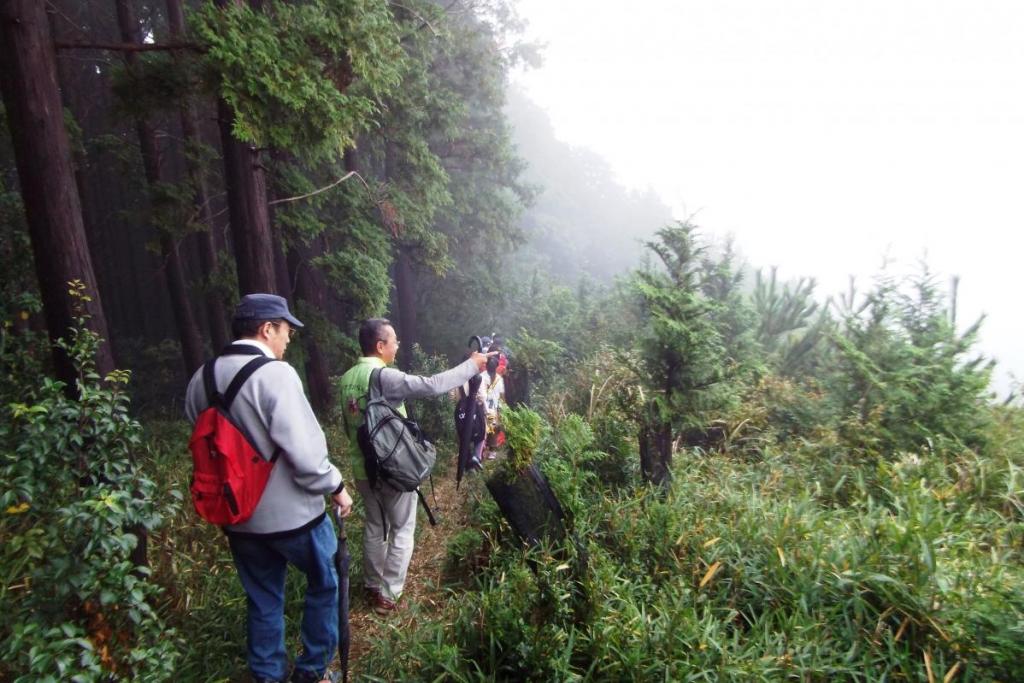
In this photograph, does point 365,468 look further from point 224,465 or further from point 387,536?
point 224,465

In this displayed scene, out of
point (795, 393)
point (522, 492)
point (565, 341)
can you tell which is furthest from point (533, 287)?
point (522, 492)

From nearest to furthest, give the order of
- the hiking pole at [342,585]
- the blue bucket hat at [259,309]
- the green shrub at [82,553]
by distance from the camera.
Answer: the green shrub at [82,553] < the blue bucket hat at [259,309] < the hiking pole at [342,585]

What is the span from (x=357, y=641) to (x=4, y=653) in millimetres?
1731

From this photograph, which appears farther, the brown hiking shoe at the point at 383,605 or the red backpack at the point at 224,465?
the brown hiking shoe at the point at 383,605

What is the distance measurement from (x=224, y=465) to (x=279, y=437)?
0.24m

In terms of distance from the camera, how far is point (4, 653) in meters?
1.87

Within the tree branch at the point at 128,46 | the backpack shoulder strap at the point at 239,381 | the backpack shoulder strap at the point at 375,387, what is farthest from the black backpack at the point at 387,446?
the tree branch at the point at 128,46

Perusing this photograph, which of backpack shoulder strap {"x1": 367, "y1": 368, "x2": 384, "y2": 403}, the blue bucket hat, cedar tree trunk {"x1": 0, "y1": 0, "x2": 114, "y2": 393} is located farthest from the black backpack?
cedar tree trunk {"x1": 0, "y1": 0, "x2": 114, "y2": 393}

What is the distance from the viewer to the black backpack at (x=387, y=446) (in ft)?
10.0

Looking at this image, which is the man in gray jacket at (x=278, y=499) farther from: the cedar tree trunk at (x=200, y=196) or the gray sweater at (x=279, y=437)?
the cedar tree trunk at (x=200, y=196)

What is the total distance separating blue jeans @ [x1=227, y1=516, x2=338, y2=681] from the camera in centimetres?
236

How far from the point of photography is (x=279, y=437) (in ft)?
7.09

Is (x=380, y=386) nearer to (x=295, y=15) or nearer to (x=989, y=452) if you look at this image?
(x=295, y=15)

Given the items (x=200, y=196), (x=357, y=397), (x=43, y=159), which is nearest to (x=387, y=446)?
(x=357, y=397)
